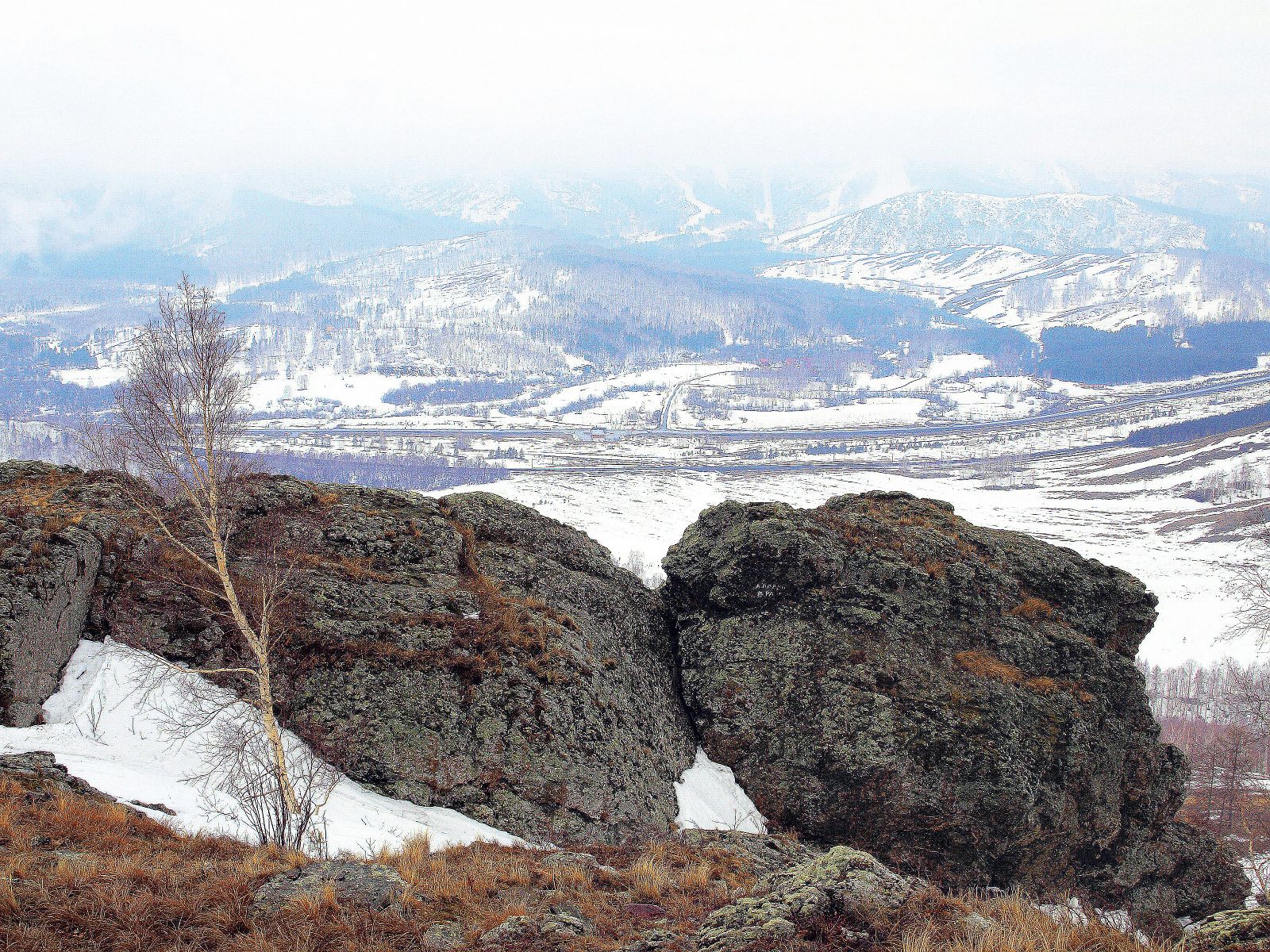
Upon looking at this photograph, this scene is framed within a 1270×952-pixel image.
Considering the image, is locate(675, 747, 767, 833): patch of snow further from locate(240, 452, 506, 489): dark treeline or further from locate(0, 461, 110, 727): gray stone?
locate(240, 452, 506, 489): dark treeline

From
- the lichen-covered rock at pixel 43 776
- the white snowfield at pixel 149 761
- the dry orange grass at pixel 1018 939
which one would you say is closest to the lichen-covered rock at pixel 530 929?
the dry orange grass at pixel 1018 939

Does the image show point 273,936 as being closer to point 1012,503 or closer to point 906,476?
point 1012,503

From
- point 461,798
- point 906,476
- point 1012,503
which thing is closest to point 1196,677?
point 1012,503

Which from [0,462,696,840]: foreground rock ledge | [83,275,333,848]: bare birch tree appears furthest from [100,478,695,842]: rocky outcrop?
[83,275,333,848]: bare birch tree

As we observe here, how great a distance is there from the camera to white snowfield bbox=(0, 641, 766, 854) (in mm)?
10047

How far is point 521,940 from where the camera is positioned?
23.0 feet

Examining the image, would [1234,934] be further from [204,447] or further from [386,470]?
[386,470]

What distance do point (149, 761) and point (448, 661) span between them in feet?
15.4

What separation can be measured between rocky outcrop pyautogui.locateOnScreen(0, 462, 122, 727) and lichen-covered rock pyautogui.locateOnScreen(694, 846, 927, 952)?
10790 millimetres

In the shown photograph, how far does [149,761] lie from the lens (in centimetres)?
1103

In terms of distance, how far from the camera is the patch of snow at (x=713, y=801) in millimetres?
14211

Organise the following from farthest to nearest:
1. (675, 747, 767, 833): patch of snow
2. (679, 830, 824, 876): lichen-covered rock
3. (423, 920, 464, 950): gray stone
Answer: (675, 747, 767, 833): patch of snow → (679, 830, 824, 876): lichen-covered rock → (423, 920, 464, 950): gray stone

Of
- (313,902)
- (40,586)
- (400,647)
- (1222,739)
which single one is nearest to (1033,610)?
(400,647)

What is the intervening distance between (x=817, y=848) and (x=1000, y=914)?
675cm
